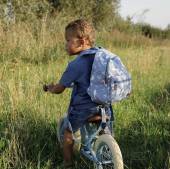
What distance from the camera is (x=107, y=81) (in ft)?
13.7

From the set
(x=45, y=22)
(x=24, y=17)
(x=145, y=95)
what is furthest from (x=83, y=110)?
(x=24, y=17)

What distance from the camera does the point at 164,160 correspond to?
15.5ft

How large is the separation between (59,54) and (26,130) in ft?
20.3

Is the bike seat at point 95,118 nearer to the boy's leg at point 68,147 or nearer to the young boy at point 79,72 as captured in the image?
the young boy at point 79,72

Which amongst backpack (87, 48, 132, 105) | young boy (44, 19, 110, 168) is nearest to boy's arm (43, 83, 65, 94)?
young boy (44, 19, 110, 168)

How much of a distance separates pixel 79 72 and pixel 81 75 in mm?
34

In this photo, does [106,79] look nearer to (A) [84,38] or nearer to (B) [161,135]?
(A) [84,38]

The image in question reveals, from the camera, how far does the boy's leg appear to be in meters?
4.46

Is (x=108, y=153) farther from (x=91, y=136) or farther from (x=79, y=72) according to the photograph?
(x=79, y=72)

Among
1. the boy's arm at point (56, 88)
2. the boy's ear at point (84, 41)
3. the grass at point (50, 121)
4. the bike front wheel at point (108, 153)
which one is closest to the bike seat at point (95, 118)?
the bike front wheel at point (108, 153)

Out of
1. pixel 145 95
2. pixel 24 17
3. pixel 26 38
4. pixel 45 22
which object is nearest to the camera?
pixel 145 95

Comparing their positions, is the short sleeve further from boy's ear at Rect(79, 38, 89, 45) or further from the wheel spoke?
the wheel spoke

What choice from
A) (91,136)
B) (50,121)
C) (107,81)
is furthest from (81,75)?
(50,121)

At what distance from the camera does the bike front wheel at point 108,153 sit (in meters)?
3.98
